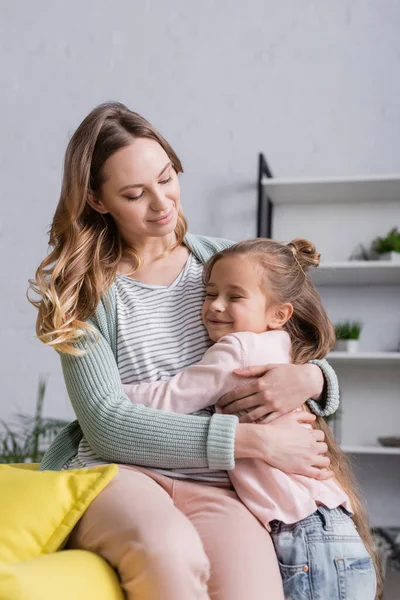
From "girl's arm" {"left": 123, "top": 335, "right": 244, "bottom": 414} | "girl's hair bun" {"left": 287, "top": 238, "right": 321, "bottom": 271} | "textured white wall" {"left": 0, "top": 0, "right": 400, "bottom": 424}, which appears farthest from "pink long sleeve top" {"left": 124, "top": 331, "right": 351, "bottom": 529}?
"textured white wall" {"left": 0, "top": 0, "right": 400, "bottom": 424}

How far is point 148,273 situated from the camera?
1.66m

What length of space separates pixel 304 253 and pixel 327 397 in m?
0.29

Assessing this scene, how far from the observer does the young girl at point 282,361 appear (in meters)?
1.26

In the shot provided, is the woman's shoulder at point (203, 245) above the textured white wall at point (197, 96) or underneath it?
underneath

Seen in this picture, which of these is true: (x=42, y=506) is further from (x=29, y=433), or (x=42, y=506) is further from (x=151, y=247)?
(x=29, y=433)

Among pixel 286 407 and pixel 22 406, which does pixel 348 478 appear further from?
pixel 22 406

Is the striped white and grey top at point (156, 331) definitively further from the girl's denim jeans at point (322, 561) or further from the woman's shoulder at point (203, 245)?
the girl's denim jeans at point (322, 561)

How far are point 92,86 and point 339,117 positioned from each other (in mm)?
1079

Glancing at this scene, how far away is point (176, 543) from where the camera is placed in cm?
112

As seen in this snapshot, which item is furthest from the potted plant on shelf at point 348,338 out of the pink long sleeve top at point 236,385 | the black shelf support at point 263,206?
the pink long sleeve top at point 236,385

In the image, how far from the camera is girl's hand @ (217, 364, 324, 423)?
1395 millimetres

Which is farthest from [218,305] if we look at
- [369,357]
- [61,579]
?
[369,357]

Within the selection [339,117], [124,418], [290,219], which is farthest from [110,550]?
[339,117]

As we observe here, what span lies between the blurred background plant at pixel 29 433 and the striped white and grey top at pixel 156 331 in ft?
5.32
